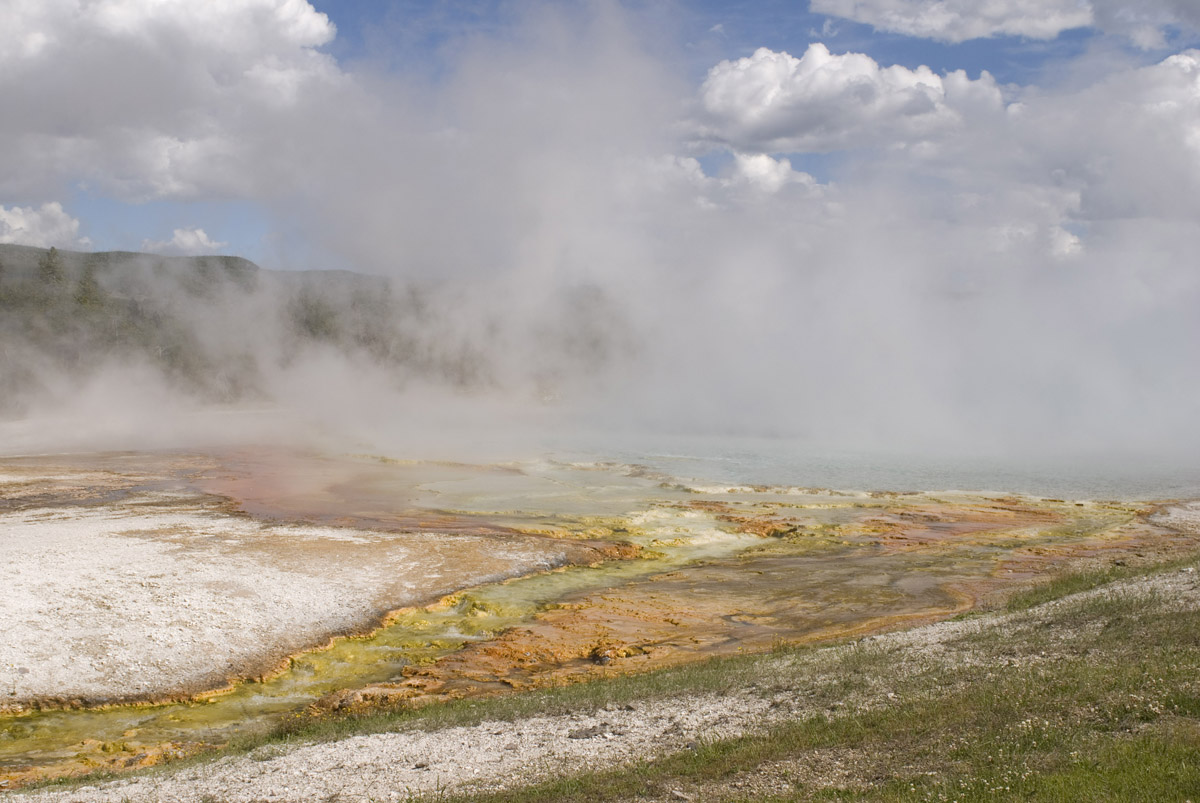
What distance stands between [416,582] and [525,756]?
913cm

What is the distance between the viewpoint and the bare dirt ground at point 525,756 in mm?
6973

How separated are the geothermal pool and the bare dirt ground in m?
2.07

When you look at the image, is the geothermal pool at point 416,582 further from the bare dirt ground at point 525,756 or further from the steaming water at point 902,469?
the steaming water at point 902,469

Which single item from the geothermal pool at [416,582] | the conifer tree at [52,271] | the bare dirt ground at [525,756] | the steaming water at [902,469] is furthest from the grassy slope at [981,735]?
the conifer tree at [52,271]

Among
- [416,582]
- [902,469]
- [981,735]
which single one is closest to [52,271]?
[902,469]

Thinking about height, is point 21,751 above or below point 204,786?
below

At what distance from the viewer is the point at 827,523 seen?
23.5 metres

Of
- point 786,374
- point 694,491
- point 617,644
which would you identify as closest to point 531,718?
point 617,644

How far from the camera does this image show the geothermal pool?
11.1m

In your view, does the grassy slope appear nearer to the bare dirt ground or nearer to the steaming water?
the bare dirt ground

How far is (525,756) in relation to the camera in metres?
7.75

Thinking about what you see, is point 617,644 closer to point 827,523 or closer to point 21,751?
point 21,751

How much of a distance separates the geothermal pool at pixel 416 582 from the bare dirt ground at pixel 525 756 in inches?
81.4

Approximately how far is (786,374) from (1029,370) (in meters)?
21.4
